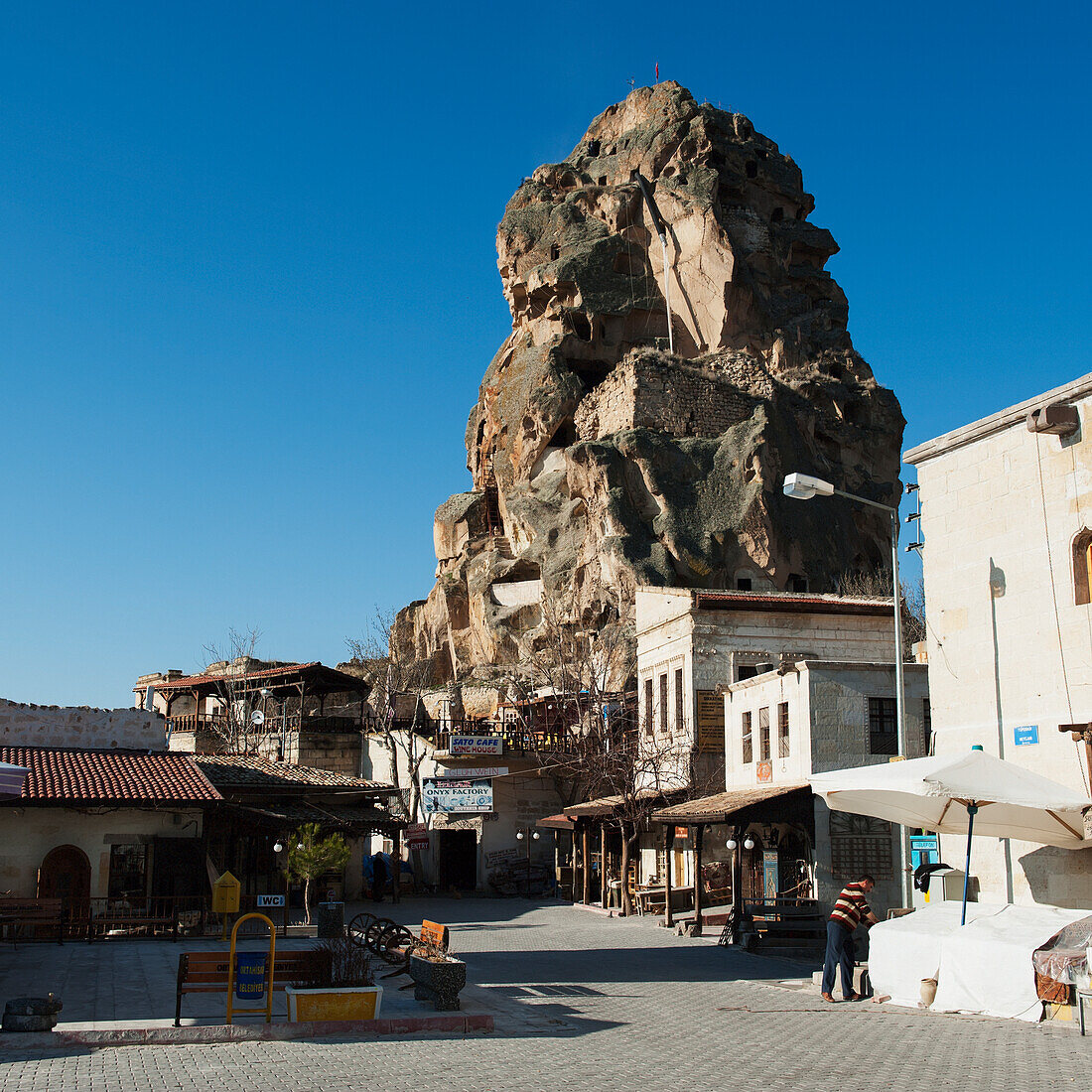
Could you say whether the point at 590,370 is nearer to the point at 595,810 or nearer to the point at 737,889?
the point at 595,810

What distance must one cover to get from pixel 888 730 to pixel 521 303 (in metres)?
42.9

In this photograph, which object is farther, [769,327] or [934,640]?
[769,327]

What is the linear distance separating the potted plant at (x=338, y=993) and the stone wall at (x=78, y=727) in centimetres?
1931

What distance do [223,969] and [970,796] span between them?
28.3 feet

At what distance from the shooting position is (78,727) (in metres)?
29.8

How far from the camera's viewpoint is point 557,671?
142ft

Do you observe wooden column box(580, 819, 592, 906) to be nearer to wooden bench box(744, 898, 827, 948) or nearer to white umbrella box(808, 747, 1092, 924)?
wooden bench box(744, 898, 827, 948)

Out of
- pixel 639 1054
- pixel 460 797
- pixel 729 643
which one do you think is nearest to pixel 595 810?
pixel 729 643

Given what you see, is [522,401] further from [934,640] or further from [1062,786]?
[1062,786]

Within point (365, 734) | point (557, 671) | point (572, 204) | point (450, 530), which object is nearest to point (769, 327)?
point (572, 204)

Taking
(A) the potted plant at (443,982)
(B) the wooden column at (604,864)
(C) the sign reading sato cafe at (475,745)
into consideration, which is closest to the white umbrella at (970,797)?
(A) the potted plant at (443,982)

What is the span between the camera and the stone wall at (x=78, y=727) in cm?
2892

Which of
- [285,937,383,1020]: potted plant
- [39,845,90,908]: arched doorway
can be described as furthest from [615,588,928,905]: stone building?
[39,845,90,908]: arched doorway

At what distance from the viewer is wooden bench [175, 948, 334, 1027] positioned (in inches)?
473
